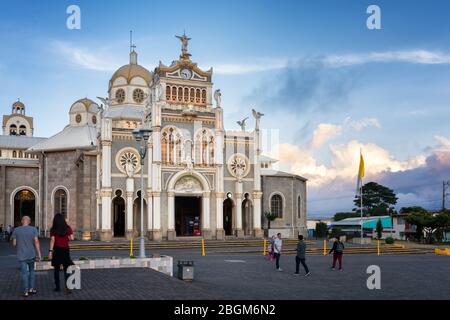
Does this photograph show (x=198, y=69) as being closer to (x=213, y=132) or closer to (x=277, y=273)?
(x=213, y=132)

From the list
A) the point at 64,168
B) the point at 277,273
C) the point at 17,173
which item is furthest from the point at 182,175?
the point at 277,273

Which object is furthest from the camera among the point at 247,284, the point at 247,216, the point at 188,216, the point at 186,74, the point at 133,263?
the point at 247,216

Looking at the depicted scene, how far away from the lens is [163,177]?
4959 cm

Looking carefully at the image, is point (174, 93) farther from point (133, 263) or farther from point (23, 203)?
point (133, 263)

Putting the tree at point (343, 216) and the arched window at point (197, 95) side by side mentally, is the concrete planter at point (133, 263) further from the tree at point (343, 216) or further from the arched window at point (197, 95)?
the tree at point (343, 216)

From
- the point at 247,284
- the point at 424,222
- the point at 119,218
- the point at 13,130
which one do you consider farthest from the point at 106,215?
the point at 13,130

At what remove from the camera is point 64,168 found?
182 ft

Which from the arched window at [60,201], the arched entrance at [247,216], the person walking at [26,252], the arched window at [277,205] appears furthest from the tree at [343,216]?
the person walking at [26,252]

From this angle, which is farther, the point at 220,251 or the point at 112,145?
the point at 112,145

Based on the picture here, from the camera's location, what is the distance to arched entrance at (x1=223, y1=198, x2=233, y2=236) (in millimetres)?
54656

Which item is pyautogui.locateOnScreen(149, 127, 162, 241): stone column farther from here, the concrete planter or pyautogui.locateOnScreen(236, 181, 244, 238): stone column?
the concrete planter

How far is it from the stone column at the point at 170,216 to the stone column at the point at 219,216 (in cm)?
410

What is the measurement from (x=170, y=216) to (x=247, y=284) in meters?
29.7
